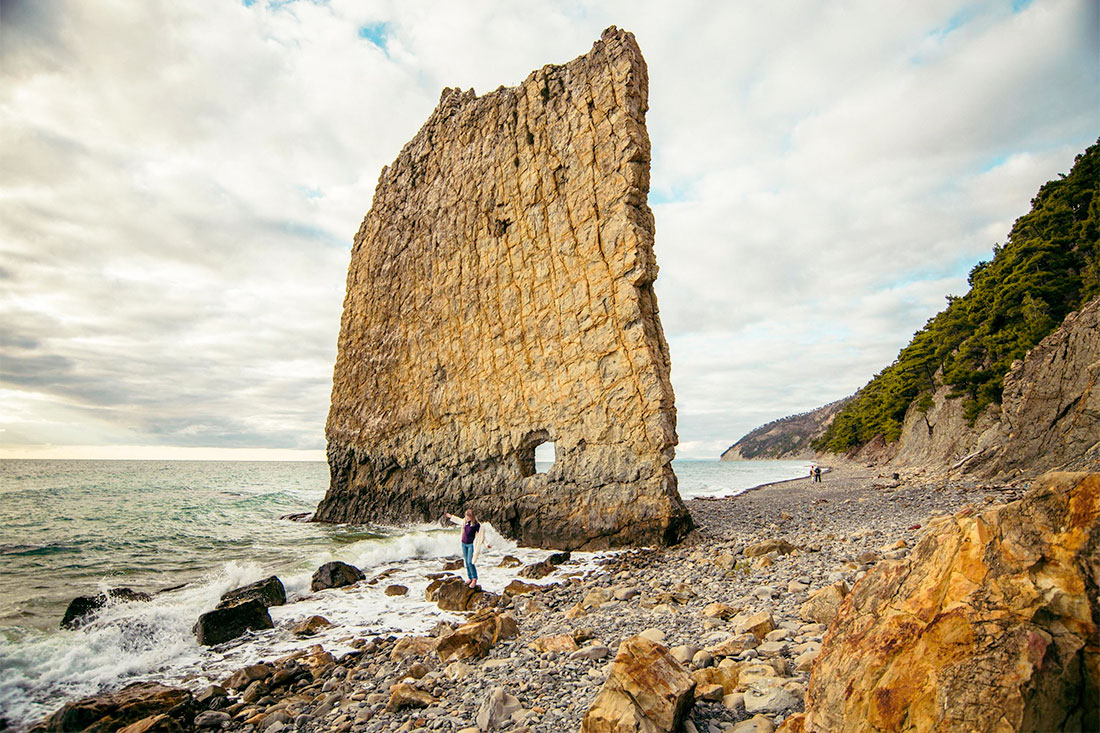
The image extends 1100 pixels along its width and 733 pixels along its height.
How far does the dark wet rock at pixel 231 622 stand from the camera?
9469 mm

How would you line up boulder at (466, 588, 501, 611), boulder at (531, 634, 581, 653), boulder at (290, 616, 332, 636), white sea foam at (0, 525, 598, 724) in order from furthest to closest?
boulder at (466, 588, 501, 611)
boulder at (290, 616, 332, 636)
white sea foam at (0, 525, 598, 724)
boulder at (531, 634, 581, 653)

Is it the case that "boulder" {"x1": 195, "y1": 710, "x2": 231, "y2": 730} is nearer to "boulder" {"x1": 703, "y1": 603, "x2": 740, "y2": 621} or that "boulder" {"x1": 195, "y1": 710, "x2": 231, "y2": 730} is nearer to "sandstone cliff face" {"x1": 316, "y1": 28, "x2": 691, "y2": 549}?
"boulder" {"x1": 703, "y1": 603, "x2": 740, "y2": 621}

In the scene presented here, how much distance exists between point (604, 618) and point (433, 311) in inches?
758

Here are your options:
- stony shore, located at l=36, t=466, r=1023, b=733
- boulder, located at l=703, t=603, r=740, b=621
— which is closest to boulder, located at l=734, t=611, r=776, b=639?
stony shore, located at l=36, t=466, r=1023, b=733

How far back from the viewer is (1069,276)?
2650 centimetres

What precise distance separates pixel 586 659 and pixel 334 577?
9874 millimetres

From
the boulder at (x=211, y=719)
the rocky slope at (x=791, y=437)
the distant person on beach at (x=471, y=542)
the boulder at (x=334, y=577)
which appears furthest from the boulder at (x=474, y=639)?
the rocky slope at (x=791, y=437)

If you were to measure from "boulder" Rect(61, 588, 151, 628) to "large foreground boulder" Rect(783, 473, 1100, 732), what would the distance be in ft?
43.1

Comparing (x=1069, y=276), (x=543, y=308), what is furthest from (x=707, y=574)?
(x=1069, y=276)

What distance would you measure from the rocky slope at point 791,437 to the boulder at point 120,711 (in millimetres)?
126869

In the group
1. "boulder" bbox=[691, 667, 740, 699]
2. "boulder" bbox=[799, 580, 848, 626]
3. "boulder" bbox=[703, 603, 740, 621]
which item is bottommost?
"boulder" bbox=[703, 603, 740, 621]

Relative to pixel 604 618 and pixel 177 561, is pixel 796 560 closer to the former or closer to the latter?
pixel 604 618

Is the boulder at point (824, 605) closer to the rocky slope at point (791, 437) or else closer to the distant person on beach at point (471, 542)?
the distant person on beach at point (471, 542)

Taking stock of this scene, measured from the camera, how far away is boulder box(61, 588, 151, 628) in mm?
10055
